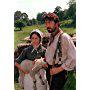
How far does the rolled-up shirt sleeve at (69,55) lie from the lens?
360 cm

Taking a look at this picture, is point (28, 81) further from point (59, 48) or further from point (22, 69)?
point (59, 48)

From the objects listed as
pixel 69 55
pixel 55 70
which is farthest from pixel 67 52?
pixel 55 70

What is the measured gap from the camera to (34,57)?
378 cm

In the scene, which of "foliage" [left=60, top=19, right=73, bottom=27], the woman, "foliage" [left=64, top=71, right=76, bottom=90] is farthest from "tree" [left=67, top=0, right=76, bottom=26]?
"foliage" [left=64, top=71, right=76, bottom=90]

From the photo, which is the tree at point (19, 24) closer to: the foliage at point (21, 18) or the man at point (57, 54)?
the foliage at point (21, 18)

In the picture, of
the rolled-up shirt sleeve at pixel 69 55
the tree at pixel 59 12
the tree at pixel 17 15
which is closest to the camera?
the rolled-up shirt sleeve at pixel 69 55

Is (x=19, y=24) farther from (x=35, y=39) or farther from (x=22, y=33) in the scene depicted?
(x=35, y=39)

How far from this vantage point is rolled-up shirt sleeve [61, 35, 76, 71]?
3604 millimetres

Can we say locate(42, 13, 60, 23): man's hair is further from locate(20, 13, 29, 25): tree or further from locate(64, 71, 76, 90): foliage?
locate(64, 71, 76, 90): foliage

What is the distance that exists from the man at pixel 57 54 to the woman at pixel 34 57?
73mm

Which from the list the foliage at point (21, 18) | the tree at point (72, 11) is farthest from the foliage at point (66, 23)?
the foliage at point (21, 18)

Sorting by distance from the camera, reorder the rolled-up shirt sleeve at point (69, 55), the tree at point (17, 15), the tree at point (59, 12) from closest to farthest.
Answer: the rolled-up shirt sleeve at point (69, 55) < the tree at point (59, 12) < the tree at point (17, 15)
